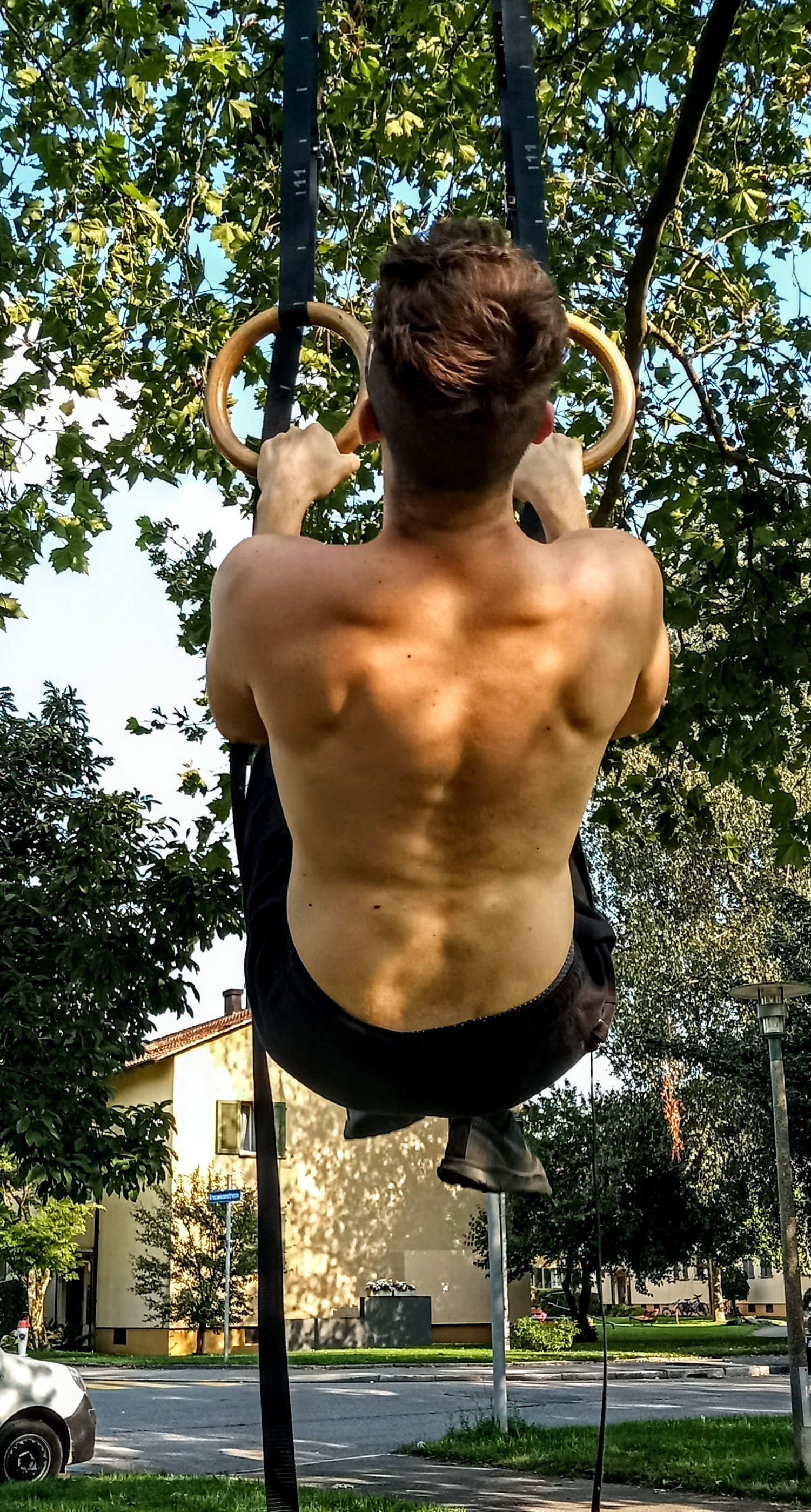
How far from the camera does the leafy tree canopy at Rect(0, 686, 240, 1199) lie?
28.6 ft

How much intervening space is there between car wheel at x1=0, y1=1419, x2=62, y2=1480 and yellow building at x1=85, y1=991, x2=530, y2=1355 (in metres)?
22.5

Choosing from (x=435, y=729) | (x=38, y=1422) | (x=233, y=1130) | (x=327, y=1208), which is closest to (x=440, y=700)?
(x=435, y=729)

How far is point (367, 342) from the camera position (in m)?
2.34

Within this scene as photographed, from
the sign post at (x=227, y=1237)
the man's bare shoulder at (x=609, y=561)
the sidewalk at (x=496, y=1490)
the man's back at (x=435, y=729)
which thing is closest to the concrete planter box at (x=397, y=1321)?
the sign post at (x=227, y=1237)

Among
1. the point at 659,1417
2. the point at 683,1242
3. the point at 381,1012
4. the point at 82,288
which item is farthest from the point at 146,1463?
the point at 683,1242

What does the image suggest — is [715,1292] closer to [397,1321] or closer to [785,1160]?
[397,1321]

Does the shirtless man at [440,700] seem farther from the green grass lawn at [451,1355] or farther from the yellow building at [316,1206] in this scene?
the yellow building at [316,1206]

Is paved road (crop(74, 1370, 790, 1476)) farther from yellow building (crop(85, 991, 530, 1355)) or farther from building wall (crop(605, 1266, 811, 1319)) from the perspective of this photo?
building wall (crop(605, 1266, 811, 1319))

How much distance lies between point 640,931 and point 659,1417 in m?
8.63

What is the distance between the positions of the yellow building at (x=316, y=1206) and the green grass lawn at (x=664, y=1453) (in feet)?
68.4

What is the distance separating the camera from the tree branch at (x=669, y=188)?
19.4 ft

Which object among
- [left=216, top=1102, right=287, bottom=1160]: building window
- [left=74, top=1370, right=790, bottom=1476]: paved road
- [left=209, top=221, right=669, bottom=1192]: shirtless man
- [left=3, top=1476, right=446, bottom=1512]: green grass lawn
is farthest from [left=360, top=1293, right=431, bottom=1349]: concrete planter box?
[left=209, top=221, right=669, bottom=1192]: shirtless man

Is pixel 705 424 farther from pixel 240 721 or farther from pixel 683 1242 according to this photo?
pixel 683 1242

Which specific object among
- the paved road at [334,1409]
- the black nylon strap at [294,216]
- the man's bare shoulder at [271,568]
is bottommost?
the paved road at [334,1409]
